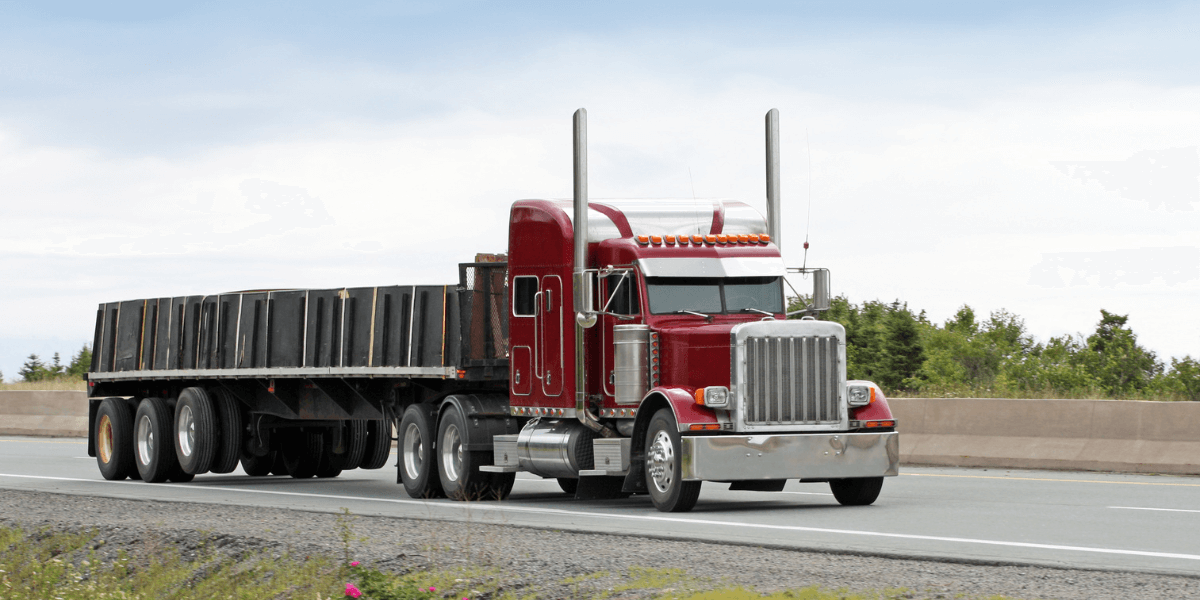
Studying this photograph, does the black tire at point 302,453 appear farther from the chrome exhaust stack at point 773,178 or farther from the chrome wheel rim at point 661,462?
the chrome wheel rim at point 661,462

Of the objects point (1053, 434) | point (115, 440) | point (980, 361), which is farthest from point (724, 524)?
point (980, 361)

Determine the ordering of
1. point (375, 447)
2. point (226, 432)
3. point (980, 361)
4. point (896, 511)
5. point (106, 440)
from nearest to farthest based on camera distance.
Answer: point (896, 511)
point (226, 432)
point (375, 447)
point (106, 440)
point (980, 361)

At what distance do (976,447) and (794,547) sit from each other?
38.0ft

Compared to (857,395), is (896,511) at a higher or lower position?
lower

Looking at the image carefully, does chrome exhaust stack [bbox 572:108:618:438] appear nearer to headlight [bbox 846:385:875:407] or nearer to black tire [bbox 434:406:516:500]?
black tire [bbox 434:406:516:500]

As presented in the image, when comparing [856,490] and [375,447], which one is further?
[375,447]

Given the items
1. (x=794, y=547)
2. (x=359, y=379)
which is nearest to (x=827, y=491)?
(x=359, y=379)

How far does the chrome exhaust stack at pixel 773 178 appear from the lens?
19062mm

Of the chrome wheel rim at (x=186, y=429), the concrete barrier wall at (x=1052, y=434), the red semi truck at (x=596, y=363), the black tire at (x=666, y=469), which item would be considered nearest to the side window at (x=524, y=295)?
the red semi truck at (x=596, y=363)

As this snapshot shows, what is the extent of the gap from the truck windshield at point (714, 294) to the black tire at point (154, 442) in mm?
9977

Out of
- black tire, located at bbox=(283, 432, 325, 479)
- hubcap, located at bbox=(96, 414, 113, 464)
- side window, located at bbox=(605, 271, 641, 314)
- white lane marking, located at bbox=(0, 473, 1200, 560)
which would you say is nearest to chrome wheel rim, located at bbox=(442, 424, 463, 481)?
white lane marking, located at bbox=(0, 473, 1200, 560)

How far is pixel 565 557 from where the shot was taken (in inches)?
454

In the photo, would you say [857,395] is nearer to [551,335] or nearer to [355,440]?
[551,335]

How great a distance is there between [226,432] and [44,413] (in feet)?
59.6
